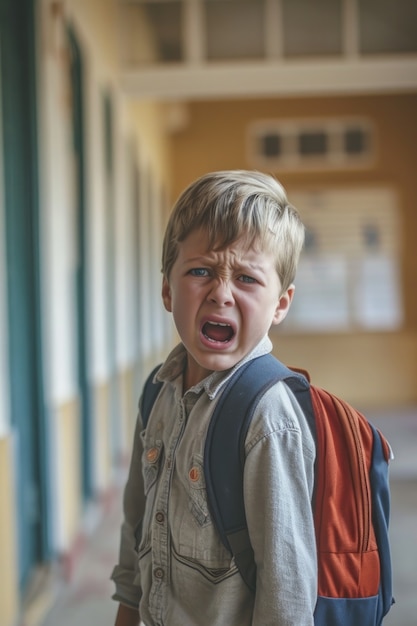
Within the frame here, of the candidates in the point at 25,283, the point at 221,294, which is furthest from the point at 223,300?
the point at 25,283

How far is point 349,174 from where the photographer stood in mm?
7930

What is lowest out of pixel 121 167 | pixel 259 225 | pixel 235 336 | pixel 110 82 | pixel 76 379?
pixel 76 379

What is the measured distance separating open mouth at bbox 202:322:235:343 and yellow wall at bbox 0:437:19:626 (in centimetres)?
154

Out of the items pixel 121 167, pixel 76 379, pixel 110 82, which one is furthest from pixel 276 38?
pixel 76 379

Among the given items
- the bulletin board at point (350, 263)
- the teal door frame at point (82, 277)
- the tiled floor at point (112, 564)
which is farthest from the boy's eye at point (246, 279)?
the bulletin board at point (350, 263)

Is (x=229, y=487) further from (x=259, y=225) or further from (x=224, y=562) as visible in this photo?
(x=259, y=225)

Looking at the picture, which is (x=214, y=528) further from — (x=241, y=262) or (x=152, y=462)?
(x=241, y=262)

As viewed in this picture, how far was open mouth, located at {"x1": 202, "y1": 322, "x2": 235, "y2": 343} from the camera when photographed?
88 centimetres


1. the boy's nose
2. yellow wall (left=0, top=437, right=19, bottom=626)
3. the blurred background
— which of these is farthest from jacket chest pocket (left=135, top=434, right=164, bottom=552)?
yellow wall (left=0, top=437, right=19, bottom=626)

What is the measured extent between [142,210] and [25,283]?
3536 millimetres

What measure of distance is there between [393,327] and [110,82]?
4590 millimetres

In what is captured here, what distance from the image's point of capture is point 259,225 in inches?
34.7

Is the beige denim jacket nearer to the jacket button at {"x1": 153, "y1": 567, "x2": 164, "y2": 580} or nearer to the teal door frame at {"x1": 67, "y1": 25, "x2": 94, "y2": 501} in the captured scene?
the jacket button at {"x1": 153, "y1": 567, "x2": 164, "y2": 580}

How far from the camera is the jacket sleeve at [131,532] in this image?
3.56 feet
